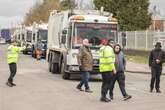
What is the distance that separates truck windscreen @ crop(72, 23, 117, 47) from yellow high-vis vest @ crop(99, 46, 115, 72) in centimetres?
795

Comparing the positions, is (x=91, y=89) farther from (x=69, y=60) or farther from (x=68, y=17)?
(x=68, y=17)

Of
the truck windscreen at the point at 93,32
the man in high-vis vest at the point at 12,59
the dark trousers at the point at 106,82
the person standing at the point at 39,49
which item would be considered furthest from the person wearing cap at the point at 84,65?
the person standing at the point at 39,49

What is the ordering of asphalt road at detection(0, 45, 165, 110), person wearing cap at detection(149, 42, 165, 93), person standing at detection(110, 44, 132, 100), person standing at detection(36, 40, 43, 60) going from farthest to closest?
person standing at detection(36, 40, 43, 60)
person wearing cap at detection(149, 42, 165, 93)
person standing at detection(110, 44, 132, 100)
asphalt road at detection(0, 45, 165, 110)

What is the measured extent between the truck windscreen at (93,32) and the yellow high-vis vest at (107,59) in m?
7.95

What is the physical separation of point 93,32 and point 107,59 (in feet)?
28.1

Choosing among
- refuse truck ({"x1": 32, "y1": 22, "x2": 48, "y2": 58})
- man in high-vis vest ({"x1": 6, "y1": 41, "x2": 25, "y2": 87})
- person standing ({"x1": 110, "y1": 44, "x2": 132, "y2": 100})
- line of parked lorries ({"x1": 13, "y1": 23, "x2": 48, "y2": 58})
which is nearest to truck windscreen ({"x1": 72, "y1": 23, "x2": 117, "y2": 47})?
man in high-vis vest ({"x1": 6, "y1": 41, "x2": 25, "y2": 87})

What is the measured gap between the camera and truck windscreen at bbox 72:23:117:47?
25.5 m

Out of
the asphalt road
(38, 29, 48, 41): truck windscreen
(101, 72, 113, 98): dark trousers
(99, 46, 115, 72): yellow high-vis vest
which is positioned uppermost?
(38, 29, 48, 41): truck windscreen

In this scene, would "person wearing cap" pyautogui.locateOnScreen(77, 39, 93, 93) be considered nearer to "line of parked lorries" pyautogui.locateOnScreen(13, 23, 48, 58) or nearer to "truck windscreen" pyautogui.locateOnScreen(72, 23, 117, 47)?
"truck windscreen" pyautogui.locateOnScreen(72, 23, 117, 47)

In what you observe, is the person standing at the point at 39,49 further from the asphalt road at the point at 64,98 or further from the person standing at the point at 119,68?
the person standing at the point at 119,68

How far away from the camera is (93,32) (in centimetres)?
2577

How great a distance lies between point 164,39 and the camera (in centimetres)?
4847

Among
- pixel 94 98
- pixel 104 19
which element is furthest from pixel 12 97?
pixel 104 19

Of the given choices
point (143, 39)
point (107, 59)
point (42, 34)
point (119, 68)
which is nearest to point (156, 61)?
point (119, 68)
